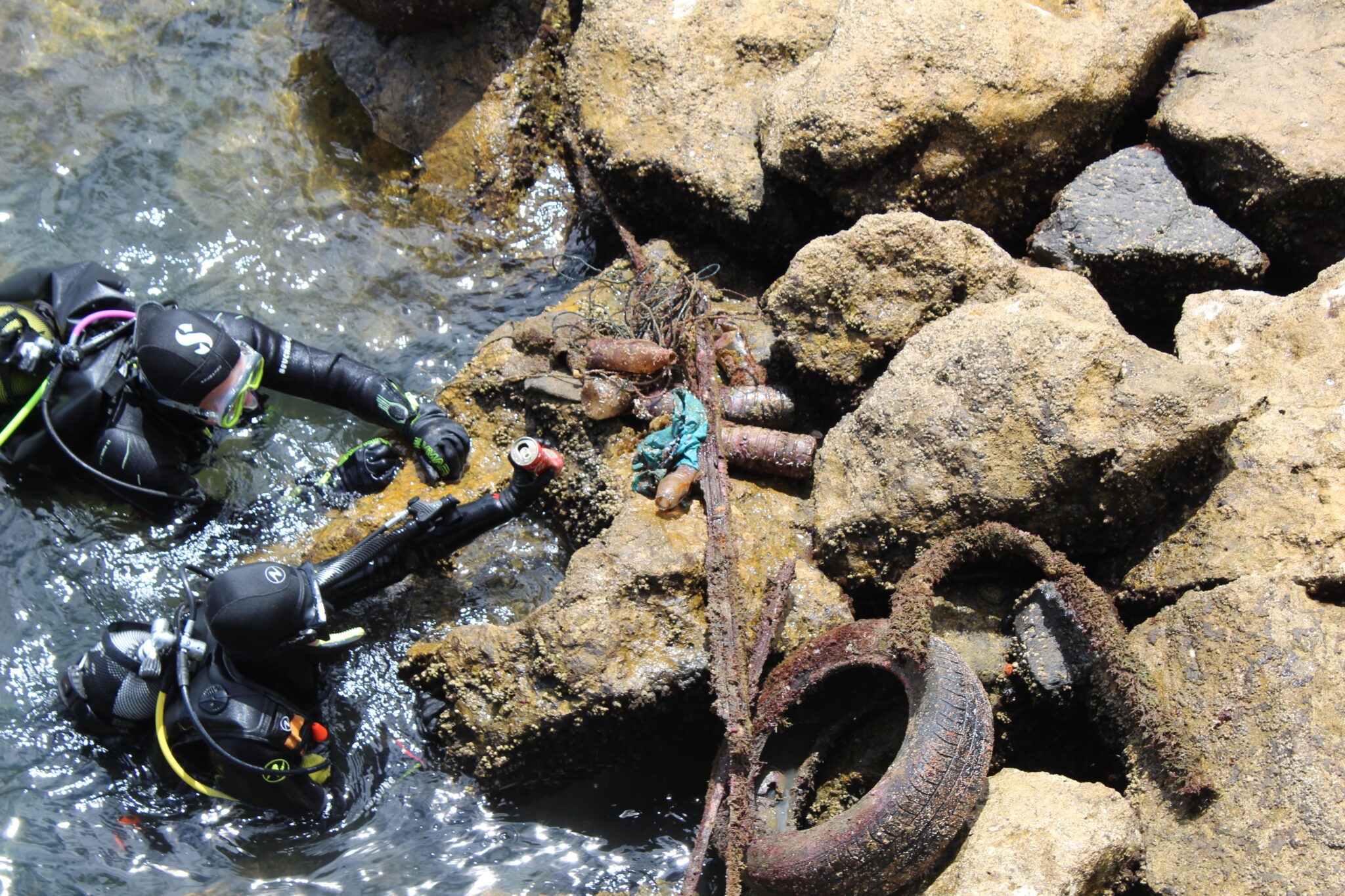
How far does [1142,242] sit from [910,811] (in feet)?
8.75

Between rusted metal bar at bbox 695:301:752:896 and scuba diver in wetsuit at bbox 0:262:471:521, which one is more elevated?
scuba diver in wetsuit at bbox 0:262:471:521

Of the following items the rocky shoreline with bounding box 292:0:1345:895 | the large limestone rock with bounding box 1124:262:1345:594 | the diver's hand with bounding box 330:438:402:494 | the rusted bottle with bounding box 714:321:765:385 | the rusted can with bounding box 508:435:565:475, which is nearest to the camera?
the rocky shoreline with bounding box 292:0:1345:895

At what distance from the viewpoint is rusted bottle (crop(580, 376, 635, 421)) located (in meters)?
4.04

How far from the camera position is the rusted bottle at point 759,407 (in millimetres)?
3982

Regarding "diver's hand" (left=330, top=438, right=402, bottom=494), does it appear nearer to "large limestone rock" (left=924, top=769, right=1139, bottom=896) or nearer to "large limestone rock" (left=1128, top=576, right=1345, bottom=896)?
"large limestone rock" (left=924, top=769, right=1139, bottom=896)

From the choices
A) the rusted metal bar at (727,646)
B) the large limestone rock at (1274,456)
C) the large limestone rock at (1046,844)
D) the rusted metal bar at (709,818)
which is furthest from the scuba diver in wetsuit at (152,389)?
the large limestone rock at (1274,456)

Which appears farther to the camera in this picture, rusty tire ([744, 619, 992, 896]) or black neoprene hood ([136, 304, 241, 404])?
black neoprene hood ([136, 304, 241, 404])

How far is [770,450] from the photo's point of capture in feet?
12.5

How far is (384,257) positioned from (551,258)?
3.19 ft

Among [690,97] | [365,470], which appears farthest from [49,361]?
[690,97]

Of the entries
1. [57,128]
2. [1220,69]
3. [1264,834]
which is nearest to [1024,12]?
[1220,69]

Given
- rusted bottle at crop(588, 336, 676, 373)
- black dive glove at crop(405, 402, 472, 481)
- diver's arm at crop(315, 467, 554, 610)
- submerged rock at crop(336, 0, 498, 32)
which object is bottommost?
diver's arm at crop(315, 467, 554, 610)

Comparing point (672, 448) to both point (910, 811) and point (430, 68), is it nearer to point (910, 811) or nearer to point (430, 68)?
point (910, 811)

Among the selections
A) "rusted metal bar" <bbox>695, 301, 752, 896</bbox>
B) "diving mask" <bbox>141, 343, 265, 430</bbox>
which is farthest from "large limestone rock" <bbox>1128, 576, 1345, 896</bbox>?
"diving mask" <bbox>141, 343, 265, 430</bbox>
